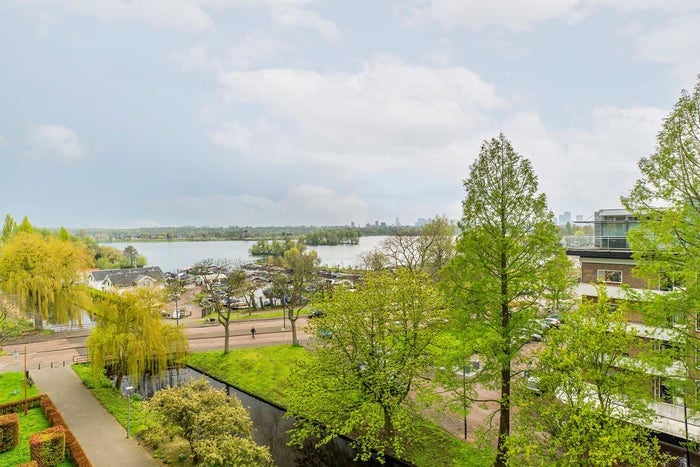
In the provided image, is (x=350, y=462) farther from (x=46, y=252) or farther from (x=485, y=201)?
(x=46, y=252)

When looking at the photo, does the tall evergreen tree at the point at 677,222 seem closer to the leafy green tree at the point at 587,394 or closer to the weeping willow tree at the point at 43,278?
the leafy green tree at the point at 587,394

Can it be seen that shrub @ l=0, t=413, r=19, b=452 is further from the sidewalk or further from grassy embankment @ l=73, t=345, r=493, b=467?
grassy embankment @ l=73, t=345, r=493, b=467

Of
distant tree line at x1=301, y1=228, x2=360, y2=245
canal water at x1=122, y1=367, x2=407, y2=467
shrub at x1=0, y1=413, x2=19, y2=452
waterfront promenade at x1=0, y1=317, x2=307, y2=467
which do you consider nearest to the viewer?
shrub at x1=0, y1=413, x2=19, y2=452

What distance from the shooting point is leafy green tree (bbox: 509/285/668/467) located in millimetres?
9758

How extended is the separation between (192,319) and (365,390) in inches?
1342

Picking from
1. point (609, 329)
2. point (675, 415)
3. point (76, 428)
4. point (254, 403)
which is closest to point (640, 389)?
point (609, 329)

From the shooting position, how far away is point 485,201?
13172 mm

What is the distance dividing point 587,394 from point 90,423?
895 inches

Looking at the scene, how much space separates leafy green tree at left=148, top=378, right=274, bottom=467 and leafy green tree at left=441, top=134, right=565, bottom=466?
30.2ft

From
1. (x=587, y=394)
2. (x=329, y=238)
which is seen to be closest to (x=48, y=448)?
(x=587, y=394)

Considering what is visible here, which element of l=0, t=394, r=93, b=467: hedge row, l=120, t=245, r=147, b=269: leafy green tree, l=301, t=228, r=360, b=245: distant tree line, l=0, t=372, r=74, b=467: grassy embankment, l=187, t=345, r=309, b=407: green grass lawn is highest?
l=301, t=228, r=360, b=245: distant tree line

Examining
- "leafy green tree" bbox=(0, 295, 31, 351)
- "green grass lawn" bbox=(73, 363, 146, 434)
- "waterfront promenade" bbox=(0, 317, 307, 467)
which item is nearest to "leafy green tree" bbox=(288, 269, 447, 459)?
"waterfront promenade" bbox=(0, 317, 307, 467)

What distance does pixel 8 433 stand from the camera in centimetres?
1647

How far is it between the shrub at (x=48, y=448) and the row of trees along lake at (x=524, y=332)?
32.0ft
